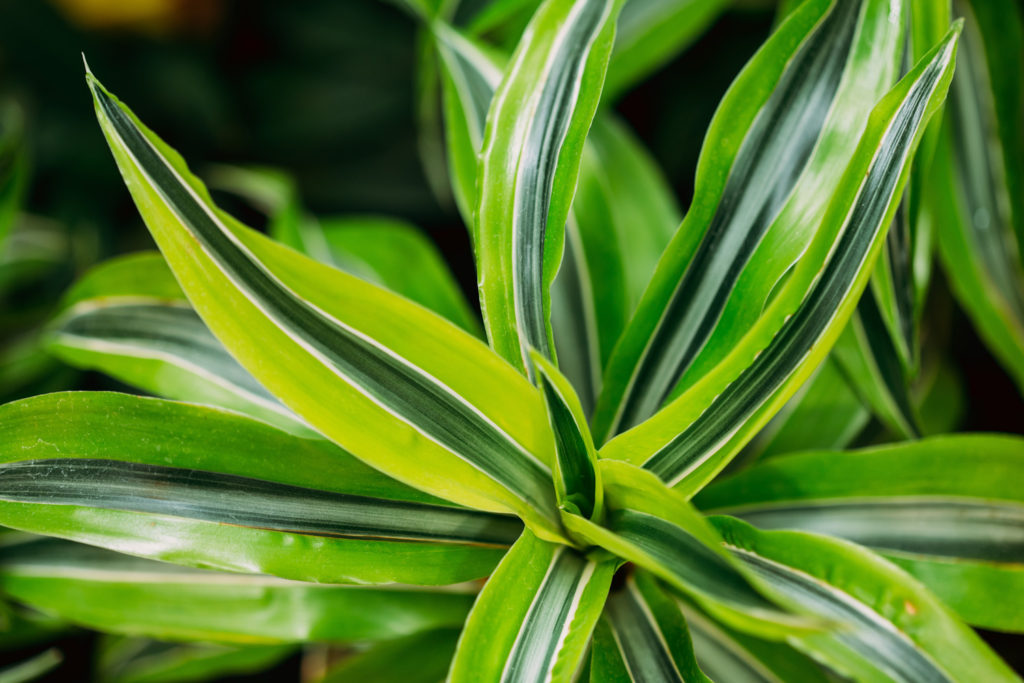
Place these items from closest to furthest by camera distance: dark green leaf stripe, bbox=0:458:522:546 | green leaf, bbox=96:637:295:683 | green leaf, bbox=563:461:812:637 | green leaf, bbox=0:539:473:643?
1. green leaf, bbox=563:461:812:637
2. dark green leaf stripe, bbox=0:458:522:546
3. green leaf, bbox=0:539:473:643
4. green leaf, bbox=96:637:295:683

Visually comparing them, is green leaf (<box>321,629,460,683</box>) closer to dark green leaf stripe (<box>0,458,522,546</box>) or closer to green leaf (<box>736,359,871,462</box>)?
dark green leaf stripe (<box>0,458,522,546</box>)

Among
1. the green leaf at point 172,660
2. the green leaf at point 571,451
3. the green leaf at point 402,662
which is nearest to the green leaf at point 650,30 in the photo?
the green leaf at point 571,451

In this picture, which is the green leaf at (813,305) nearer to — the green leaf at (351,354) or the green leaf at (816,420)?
the green leaf at (351,354)

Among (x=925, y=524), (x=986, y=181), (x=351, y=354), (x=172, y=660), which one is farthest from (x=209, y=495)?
(x=986, y=181)

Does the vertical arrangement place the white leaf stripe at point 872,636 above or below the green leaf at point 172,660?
below

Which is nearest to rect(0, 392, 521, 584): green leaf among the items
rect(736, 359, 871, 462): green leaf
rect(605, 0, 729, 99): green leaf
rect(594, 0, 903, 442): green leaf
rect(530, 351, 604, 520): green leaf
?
rect(530, 351, 604, 520): green leaf

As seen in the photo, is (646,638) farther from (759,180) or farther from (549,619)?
(759,180)

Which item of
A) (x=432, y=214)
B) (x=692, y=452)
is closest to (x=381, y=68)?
(x=432, y=214)
